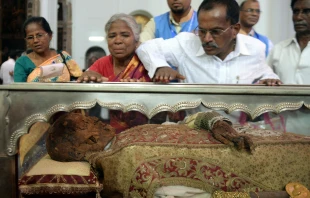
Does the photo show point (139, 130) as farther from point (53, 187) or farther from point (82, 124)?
point (53, 187)

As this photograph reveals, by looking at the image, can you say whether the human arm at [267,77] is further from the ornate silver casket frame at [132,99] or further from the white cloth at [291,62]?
the white cloth at [291,62]

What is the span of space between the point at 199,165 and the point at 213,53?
0.80 metres

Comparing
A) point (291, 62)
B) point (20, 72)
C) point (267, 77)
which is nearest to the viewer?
point (267, 77)

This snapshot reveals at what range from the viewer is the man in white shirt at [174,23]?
135 inches

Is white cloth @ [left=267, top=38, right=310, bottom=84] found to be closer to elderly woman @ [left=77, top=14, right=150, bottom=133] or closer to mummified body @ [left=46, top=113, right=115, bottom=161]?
elderly woman @ [left=77, top=14, right=150, bottom=133]

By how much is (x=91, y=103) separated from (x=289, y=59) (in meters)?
1.56

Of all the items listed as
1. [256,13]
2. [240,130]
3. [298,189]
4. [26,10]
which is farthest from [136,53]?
[26,10]

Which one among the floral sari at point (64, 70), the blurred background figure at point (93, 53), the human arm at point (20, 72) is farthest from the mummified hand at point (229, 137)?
the blurred background figure at point (93, 53)

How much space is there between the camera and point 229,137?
7.09ft

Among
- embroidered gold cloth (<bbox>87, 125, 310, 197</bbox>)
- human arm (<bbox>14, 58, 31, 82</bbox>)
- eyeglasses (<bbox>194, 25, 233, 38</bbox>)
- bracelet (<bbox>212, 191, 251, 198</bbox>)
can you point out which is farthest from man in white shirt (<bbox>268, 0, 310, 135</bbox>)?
human arm (<bbox>14, 58, 31, 82</bbox>)

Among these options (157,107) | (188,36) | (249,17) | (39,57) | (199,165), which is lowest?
(199,165)

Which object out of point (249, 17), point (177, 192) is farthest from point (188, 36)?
point (249, 17)

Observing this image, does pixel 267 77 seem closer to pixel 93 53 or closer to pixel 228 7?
pixel 228 7

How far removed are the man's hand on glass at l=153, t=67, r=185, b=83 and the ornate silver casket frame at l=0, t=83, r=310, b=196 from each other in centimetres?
15
